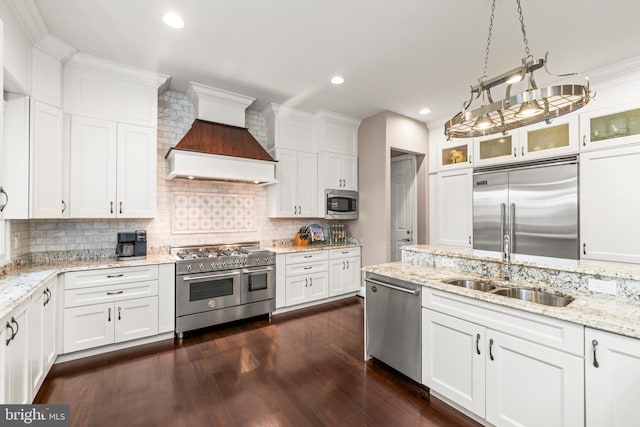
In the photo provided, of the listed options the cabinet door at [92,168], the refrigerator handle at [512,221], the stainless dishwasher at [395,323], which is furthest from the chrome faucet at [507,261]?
the cabinet door at [92,168]

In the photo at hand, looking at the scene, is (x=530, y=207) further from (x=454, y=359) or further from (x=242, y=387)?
(x=242, y=387)

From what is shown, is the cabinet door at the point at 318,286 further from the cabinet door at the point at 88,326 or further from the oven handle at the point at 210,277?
the cabinet door at the point at 88,326

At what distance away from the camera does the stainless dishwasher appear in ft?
7.47

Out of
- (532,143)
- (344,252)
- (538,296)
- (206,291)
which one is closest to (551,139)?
(532,143)

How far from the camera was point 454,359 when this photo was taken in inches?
79.7

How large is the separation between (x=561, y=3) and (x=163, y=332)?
467 cm

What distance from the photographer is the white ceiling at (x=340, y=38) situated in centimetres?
229

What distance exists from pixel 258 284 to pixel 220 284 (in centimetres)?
50

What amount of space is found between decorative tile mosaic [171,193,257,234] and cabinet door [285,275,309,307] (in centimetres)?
101

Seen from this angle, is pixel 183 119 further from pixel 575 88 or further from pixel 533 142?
pixel 533 142

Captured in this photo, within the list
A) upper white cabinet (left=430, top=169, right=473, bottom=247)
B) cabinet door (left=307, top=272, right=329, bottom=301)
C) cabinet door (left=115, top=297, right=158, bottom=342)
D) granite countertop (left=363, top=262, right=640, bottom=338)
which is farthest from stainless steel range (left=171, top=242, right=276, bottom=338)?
upper white cabinet (left=430, top=169, right=473, bottom=247)

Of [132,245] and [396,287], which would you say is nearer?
[396,287]

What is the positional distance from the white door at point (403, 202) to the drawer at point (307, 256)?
170 cm

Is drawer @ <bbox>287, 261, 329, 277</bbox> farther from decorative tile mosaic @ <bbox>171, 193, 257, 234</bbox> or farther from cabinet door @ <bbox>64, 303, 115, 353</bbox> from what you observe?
cabinet door @ <bbox>64, 303, 115, 353</bbox>
